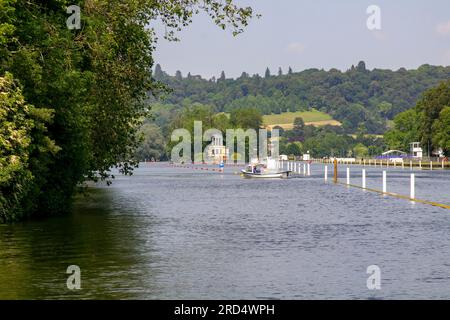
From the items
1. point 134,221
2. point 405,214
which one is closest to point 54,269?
point 134,221

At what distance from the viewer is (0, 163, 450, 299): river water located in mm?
17156

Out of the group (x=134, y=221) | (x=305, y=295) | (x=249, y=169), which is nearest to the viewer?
(x=305, y=295)

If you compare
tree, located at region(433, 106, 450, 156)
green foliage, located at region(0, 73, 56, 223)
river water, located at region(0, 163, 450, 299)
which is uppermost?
tree, located at region(433, 106, 450, 156)

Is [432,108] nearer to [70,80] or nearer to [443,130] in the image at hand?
[443,130]

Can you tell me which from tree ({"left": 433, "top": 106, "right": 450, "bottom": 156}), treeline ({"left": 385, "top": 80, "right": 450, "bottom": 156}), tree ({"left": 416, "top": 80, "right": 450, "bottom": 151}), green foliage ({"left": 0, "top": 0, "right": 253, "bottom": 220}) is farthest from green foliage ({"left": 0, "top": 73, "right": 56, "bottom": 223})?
tree ({"left": 416, "top": 80, "right": 450, "bottom": 151})

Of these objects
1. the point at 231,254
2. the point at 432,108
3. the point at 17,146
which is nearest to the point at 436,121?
the point at 432,108

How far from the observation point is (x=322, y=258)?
22.4 m

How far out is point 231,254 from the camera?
76.7ft

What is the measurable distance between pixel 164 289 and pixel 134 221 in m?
19.7

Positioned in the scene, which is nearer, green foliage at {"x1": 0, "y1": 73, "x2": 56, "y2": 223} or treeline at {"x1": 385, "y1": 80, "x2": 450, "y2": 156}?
green foliage at {"x1": 0, "y1": 73, "x2": 56, "y2": 223}

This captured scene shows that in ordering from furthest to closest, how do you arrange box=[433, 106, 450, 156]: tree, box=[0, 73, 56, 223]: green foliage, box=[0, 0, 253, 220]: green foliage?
box=[433, 106, 450, 156]: tree → box=[0, 0, 253, 220]: green foliage → box=[0, 73, 56, 223]: green foliage

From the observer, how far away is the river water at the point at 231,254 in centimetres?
1716

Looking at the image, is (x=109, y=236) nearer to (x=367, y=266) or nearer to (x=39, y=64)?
(x=39, y=64)

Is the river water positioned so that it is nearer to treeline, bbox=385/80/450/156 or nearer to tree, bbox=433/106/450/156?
tree, bbox=433/106/450/156
